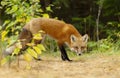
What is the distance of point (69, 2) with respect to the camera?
Answer: 14930mm

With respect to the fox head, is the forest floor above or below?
above

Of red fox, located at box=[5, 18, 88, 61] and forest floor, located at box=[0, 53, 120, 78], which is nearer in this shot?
forest floor, located at box=[0, 53, 120, 78]

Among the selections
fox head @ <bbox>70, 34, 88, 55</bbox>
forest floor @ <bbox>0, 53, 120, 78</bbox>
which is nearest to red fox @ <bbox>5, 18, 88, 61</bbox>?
fox head @ <bbox>70, 34, 88, 55</bbox>

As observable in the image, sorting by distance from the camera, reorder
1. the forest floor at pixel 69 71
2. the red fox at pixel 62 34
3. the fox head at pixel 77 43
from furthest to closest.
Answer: the fox head at pixel 77 43 < the red fox at pixel 62 34 < the forest floor at pixel 69 71

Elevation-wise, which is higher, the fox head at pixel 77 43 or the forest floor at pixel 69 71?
the forest floor at pixel 69 71

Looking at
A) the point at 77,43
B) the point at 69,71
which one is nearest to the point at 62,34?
the point at 77,43

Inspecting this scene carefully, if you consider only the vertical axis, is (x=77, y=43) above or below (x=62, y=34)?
below

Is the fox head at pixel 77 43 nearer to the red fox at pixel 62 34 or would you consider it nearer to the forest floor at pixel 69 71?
the red fox at pixel 62 34

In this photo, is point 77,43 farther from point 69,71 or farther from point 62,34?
point 69,71

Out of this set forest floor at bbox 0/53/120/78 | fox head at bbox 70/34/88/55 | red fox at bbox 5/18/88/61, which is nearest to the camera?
forest floor at bbox 0/53/120/78

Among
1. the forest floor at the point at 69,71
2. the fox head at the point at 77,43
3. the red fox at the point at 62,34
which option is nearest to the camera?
the forest floor at the point at 69,71

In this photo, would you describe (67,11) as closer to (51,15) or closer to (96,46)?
(51,15)

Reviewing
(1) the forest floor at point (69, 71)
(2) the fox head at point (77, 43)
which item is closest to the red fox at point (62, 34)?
(2) the fox head at point (77, 43)

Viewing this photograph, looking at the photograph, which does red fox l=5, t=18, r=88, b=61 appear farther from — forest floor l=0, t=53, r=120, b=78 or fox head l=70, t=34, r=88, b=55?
forest floor l=0, t=53, r=120, b=78
